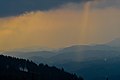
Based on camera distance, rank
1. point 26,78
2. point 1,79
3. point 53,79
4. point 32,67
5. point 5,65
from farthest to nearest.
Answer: point 32,67 → point 5,65 → point 53,79 → point 26,78 → point 1,79

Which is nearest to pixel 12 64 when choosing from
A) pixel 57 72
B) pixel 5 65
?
pixel 5 65

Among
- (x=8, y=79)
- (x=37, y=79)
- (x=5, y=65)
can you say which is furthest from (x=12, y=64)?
(x=8, y=79)

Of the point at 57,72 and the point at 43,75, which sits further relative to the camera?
the point at 57,72

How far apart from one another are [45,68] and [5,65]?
2051cm

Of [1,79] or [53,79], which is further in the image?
[53,79]

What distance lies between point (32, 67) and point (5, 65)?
1654cm

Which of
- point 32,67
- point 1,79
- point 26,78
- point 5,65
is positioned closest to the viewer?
point 1,79

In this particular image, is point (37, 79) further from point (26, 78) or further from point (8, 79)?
point (8, 79)

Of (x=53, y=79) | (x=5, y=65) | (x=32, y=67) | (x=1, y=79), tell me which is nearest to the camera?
(x=1, y=79)

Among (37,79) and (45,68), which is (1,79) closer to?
(37,79)

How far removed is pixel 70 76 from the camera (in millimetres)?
185625

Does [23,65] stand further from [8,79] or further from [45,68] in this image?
[8,79]

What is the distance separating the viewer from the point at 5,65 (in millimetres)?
187750

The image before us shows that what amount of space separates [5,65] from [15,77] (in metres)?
46.1
